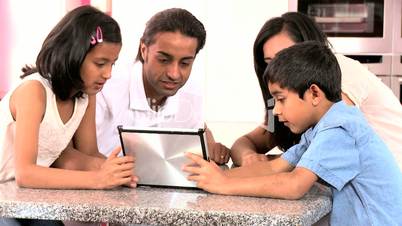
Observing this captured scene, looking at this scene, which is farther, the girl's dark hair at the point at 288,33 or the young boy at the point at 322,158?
the girl's dark hair at the point at 288,33

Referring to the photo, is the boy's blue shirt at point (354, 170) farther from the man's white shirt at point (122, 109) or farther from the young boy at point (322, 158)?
the man's white shirt at point (122, 109)

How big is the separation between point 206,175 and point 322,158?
23 cm

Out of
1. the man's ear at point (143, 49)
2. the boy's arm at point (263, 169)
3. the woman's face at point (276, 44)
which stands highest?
the woman's face at point (276, 44)

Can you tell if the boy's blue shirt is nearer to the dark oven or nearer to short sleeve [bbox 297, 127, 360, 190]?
short sleeve [bbox 297, 127, 360, 190]

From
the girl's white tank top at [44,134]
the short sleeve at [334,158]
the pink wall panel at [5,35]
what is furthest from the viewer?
the pink wall panel at [5,35]

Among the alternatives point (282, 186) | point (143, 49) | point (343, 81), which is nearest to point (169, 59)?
point (143, 49)

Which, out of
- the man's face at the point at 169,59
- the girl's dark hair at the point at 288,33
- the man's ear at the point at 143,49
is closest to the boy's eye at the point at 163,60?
the man's face at the point at 169,59

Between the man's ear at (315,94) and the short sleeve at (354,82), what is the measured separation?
0.69ft

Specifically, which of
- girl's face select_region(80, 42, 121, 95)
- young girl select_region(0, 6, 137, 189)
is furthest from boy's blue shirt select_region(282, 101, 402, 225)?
girl's face select_region(80, 42, 121, 95)

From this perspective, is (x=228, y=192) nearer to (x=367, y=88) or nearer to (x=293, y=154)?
(x=293, y=154)

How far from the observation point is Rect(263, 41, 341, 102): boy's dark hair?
4.34ft

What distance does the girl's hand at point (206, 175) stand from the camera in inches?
49.7

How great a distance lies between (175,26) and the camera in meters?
1.91

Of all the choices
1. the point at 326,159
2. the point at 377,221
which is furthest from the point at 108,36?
the point at 377,221
